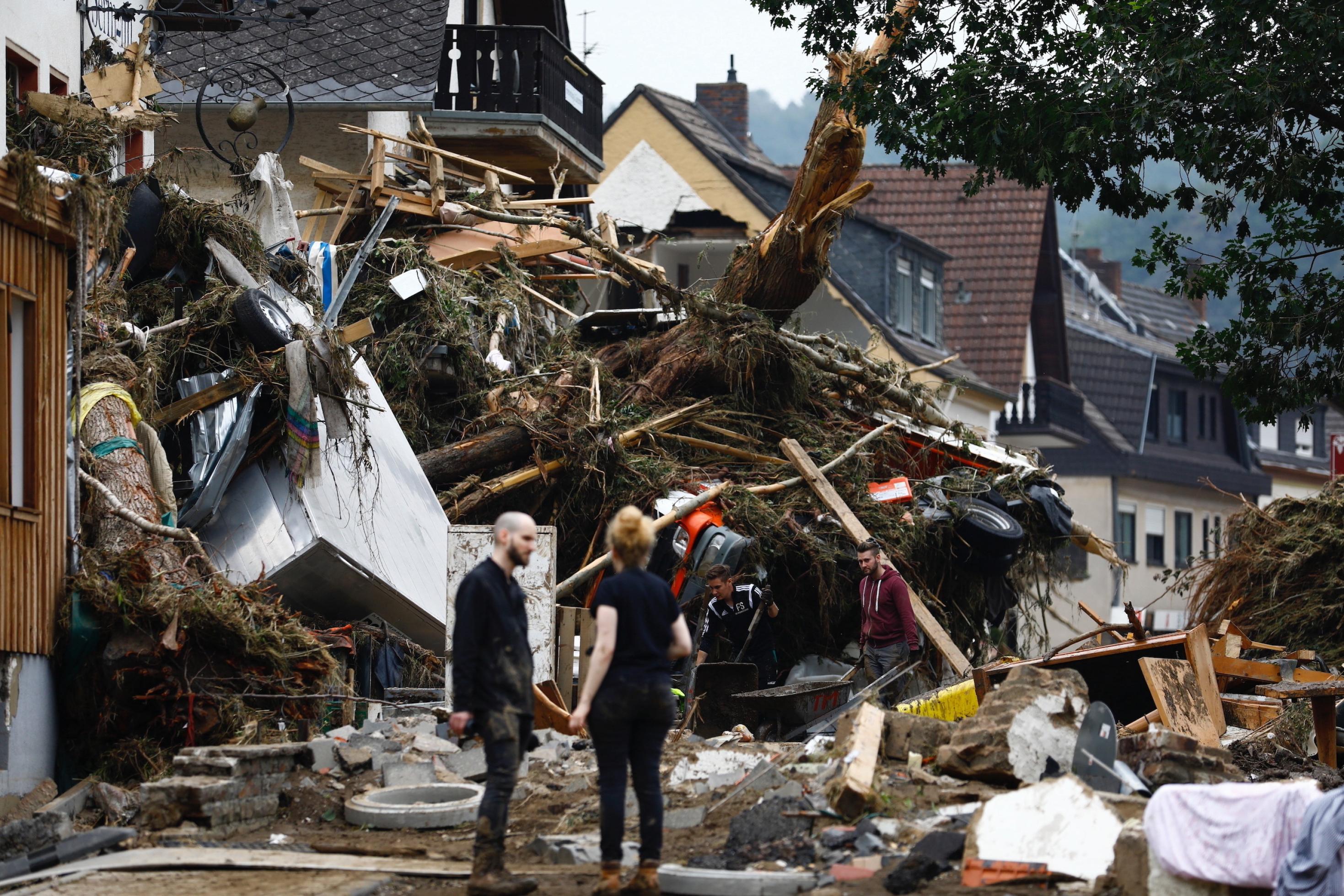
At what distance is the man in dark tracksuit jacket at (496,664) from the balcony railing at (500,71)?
14749mm

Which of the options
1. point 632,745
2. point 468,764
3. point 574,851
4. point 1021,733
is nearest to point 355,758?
point 468,764

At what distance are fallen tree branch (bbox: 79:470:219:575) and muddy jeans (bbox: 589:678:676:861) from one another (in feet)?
15.3

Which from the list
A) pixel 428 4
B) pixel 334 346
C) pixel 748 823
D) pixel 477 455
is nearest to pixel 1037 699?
pixel 748 823

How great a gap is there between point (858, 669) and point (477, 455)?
412cm

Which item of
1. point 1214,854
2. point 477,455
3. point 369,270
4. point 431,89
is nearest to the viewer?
point 1214,854

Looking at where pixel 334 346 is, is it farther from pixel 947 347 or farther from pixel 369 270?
pixel 947 347

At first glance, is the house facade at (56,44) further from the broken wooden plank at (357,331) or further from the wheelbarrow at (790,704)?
the wheelbarrow at (790,704)

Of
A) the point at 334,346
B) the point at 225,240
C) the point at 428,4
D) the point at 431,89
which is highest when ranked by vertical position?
the point at 428,4

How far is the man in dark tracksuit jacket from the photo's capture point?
6652mm

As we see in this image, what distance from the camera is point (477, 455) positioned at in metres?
15.1

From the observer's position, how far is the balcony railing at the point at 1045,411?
1457 inches

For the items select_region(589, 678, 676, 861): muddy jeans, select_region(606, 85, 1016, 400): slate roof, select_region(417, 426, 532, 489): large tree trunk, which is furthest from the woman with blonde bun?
select_region(606, 85, 1016, 400): slate roof

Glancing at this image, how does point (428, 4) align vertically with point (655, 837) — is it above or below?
above

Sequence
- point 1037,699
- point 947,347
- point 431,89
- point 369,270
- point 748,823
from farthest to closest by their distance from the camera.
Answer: point 947,347 → point 431,89 → point 369,270 → point 1037,699 → point 748,823
